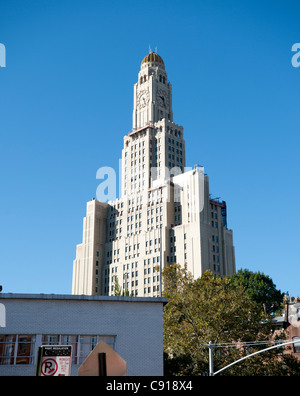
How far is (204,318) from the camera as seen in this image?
43844mm

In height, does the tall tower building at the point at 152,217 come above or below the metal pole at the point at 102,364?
above

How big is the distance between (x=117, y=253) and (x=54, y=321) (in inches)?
4444

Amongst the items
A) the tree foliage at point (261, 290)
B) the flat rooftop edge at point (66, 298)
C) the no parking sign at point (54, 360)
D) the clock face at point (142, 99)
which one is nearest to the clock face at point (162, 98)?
the clock face at point (142, 99)

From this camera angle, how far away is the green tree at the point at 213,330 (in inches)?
1630

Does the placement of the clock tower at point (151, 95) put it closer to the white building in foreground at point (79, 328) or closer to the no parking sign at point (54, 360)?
the white building in foreground at point (79, 328)

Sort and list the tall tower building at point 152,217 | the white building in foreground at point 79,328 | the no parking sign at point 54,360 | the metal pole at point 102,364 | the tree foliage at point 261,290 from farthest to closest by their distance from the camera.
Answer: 1. the tall tower building at point 152,217
2. the tree foliage at point 261,290
3. the white building in foreground at point 79,328
4. the no parking sign at point 54,360
5. the metal pole at point 102,364

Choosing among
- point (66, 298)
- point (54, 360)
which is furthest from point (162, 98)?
point (54, 360)

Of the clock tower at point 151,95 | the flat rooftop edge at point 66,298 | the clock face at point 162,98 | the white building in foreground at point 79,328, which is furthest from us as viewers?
the clock face at point 162,98

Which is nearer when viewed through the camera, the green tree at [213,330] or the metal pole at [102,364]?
the metal pole at [102,364]

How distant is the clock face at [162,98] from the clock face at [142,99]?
3.78 m

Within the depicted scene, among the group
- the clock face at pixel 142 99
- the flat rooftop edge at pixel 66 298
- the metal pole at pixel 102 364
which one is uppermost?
the clock face at pixel 142 99

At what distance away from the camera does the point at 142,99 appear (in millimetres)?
161000

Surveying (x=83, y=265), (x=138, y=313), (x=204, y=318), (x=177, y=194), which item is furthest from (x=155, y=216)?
(x=138, y=313)

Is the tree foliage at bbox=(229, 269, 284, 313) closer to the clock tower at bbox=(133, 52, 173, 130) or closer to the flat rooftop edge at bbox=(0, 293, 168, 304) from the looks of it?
the flat rooftop edge at bbox=(0, 293, 168, 304)
